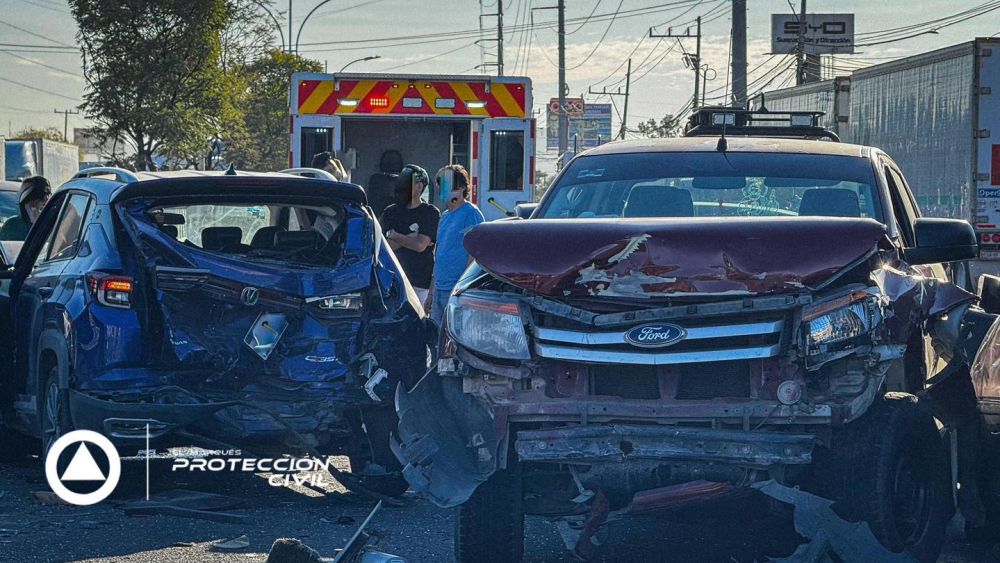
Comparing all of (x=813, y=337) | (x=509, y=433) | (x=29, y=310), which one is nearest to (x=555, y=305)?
(x=509, y=433)

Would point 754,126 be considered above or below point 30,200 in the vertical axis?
above

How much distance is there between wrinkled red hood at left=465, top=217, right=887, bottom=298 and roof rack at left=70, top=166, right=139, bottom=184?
2596 millimetres

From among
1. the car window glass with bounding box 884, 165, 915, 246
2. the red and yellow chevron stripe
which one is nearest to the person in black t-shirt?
the car window glass with bounding box 884, 165, 915, 246

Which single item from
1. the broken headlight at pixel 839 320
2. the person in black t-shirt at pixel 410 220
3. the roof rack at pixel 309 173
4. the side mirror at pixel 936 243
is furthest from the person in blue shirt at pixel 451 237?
the broken headlight at pixel 839 320

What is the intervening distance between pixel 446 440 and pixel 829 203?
236 cm

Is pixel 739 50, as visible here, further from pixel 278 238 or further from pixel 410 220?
pixel 278 238

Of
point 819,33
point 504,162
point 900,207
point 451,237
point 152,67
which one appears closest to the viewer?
point 900,207

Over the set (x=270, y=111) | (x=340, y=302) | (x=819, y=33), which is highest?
(x=819, y=33)

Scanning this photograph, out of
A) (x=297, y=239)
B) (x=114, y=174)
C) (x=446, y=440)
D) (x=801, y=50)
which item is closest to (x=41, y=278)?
(x=114, y=174)

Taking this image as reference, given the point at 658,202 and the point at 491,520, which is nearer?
the point at 491,520

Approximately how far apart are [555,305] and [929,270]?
2378 millimetres

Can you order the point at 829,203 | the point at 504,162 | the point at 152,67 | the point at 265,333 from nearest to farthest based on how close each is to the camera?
the point at 829,203, the point at 265,333, the point at 504,162, the point at 152,67

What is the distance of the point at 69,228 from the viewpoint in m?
7.93

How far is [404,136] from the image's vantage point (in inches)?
829
